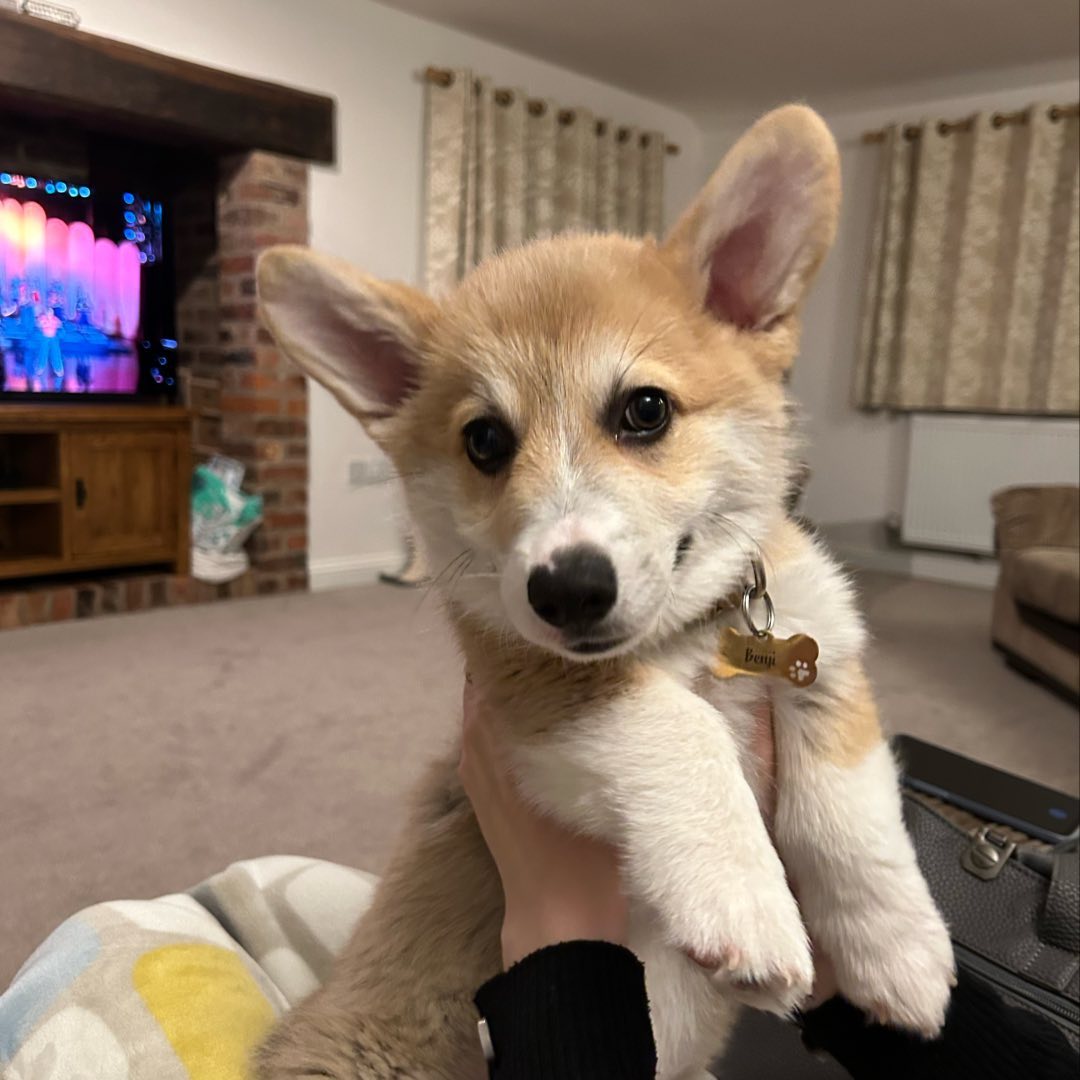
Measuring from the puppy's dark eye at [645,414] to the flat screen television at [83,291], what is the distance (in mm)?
4309

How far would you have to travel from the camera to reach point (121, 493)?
4.68 m

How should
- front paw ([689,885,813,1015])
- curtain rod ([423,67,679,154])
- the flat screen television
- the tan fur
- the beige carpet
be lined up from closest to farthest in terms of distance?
1. front paw ([689,885,813,1015])
2. the tan fur
3. the beige carpet
4. the flat screen television
5. curtain rod ([423,67,679,154])

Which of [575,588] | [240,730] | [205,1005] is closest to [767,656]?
[575,588]

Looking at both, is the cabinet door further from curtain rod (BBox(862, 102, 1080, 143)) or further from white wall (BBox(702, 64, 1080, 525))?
curtain rod (BBox(862, 102, 1080, 143))

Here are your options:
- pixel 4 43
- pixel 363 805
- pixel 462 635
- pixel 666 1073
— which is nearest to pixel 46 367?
pixel 4 43

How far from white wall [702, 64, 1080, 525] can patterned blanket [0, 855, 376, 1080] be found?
5490 mm

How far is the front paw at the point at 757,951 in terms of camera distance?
0.80 metres

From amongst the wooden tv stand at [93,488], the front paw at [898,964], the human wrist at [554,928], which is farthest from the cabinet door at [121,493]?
the front paw at [898,964]

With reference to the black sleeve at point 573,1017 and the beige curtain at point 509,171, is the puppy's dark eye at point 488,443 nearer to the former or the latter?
the black sleeve at point 573,1017

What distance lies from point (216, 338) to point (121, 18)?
1571mm

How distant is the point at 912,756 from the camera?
1560 millimetres

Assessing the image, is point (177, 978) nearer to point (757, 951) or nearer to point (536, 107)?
point (757, 951)

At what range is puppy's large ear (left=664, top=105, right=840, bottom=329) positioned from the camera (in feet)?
3.33

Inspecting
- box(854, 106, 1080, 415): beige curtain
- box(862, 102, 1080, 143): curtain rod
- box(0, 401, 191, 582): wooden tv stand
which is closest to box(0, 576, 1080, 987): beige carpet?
box(0, 401, 191, 582): wooden tv stand
